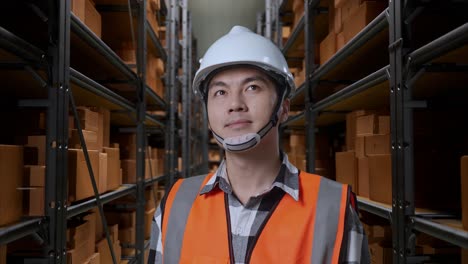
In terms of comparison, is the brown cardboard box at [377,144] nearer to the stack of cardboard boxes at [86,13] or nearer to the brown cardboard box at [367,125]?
the brown cardboard box at [367,125]

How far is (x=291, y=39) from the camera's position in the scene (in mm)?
5312

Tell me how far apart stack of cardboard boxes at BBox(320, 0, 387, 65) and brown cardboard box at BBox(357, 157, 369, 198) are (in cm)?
92

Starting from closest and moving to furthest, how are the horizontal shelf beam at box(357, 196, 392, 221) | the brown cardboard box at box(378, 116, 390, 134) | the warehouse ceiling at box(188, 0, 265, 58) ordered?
the horizontal shelf beam at box(357, 196, 392, 221) < the brown cardboard box at box(378, 116, 390, 134) < the warehouse ceiling at box(188, 0, 265, 58)

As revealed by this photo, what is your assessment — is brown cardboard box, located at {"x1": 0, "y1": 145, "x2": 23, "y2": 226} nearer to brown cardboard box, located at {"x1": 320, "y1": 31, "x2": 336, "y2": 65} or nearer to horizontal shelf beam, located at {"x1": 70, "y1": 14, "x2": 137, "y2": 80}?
horizontal shelf beam, located at {"x1": 70, "y1": 14, "x2": 137, "y2": 80}

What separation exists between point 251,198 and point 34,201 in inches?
43.0

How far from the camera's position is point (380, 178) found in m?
2.75

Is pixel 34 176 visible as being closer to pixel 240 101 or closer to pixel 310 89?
pixel 240 101

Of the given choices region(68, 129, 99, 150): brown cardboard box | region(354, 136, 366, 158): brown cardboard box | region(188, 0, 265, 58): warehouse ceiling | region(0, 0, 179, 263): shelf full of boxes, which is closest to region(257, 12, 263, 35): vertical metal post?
region(188, 0, 265, 58): warehouse ceiling

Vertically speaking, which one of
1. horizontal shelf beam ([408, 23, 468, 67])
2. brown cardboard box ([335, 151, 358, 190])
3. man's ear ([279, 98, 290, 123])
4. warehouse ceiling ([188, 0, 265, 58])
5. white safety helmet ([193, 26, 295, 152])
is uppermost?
warehouse ceiling ([188, 0, 265, 58])

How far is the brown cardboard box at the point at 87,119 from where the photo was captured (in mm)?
→ 2916

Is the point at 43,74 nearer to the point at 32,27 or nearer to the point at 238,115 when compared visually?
the point at 32,27

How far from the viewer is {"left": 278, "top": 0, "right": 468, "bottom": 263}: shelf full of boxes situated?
6.86 feet

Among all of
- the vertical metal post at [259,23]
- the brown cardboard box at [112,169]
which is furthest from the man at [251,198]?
the vertical metal post at [259,23]

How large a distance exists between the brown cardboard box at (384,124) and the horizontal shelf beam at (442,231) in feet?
2.96
